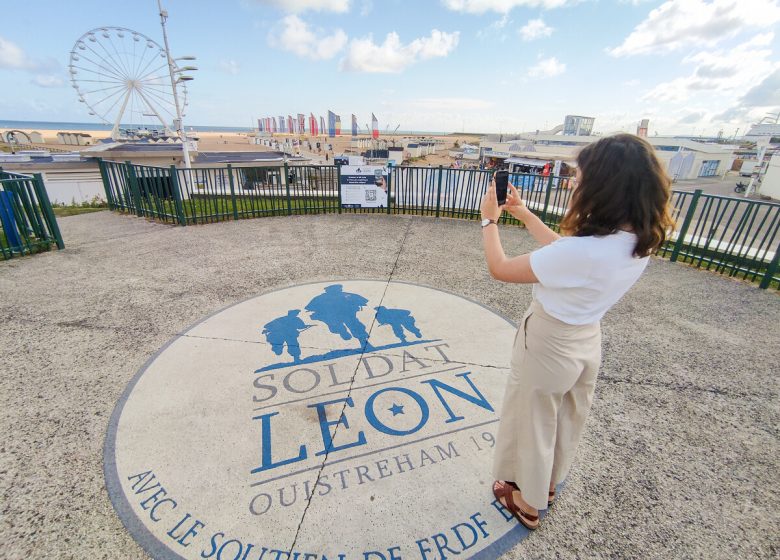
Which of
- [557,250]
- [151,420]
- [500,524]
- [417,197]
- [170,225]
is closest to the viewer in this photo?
[557,250]

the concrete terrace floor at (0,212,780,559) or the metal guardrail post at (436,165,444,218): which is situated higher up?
the metal guardrail post at (436,165,444,218)

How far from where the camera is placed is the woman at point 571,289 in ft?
A: 4.70

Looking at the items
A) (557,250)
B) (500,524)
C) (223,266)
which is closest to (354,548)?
(500,524)

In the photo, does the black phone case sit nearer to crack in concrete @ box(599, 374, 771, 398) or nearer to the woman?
the woman

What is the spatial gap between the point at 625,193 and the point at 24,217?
899 cm

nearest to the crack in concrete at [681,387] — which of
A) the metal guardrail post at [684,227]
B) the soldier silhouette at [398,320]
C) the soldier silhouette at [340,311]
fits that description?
the soldier silhouette at [398,320]

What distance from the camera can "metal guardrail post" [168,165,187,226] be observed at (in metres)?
8.16

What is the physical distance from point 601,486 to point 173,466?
2904mm

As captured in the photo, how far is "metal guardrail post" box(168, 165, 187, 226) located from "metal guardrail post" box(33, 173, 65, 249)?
2.27 meters

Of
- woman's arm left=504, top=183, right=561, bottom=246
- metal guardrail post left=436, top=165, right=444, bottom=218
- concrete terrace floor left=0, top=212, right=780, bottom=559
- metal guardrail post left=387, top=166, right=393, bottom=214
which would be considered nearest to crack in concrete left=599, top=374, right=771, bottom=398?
concrete terrace floor left=0, top=212, right=780, bottom=559

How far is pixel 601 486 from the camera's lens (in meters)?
2.39

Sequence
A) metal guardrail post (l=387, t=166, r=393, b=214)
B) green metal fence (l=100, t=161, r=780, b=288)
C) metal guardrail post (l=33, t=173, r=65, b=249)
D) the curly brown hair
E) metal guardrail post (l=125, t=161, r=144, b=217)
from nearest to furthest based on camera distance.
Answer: the curly brown hair < metal guardrail post (l=33, t=173, r=65, b=249) < green metal fence (l=100, t=161, r=780, b=288) < metal guardrail post (l=125, t=161, r=144, b=217) < metal guardrail post (l=387, t=166, r=393, b=214)

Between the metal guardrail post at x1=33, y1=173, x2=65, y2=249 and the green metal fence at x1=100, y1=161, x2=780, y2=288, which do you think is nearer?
the metal guardrail post at x1=33, y1=173, x2=65, y2=249

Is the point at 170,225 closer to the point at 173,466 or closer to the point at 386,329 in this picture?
the point at 386,329
